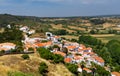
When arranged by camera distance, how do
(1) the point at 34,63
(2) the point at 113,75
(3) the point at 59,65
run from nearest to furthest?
(1) the point at 34,63 < (3) the point at 59,65 < (2) the point at 113,75

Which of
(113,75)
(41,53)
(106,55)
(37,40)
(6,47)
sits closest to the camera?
(41,53)

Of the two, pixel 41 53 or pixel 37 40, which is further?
pixel 37 40

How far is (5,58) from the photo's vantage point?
150 feet

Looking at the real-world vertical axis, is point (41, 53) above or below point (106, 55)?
above

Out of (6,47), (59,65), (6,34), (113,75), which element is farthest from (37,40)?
(59,65)

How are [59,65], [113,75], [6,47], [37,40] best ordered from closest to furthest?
1. [59,65]
2. [113,75]
3. [6,47]
4. [37,40]

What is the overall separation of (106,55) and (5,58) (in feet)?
157

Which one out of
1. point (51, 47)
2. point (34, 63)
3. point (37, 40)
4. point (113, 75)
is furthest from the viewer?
point (37, 40)

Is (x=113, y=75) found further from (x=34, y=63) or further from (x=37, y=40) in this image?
(x=37, y=40)

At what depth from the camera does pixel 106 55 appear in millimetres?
87688

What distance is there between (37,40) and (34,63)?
52002 mm

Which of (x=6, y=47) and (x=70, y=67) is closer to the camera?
(x=70, y=67)

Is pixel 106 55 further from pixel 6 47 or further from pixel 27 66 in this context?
pixel 27 66

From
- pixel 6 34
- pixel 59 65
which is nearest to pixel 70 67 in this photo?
pixel 59 65
